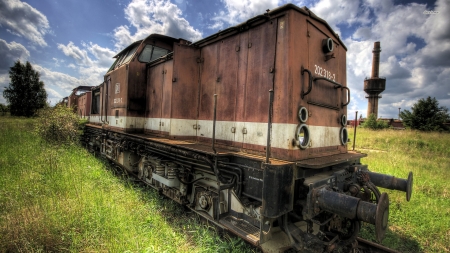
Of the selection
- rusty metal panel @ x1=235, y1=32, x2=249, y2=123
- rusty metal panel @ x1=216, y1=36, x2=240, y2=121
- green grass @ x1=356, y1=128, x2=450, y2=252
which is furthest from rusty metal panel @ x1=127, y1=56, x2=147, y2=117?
green grass @ x1=356, y1=128, x2=450, y2=252

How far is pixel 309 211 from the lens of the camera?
7.88ft

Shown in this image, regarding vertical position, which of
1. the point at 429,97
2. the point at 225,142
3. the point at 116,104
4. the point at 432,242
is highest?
the point at 429,97

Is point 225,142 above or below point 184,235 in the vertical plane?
above

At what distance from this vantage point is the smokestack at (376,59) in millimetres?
29264

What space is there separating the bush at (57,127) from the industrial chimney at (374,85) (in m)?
34.0

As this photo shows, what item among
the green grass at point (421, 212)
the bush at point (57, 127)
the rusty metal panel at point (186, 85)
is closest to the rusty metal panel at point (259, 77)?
the rusty metal panel at point (186, 85)

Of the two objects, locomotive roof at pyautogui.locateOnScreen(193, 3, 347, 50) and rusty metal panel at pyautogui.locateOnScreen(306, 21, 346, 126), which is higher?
locomotive roof at pyautogui.locateOnScreen(193, 3, 347, 50)

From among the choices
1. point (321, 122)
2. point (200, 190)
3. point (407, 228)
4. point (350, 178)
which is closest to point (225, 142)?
point (200, 190)

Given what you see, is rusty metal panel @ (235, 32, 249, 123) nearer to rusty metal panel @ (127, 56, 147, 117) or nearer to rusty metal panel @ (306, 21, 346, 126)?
rusty metal panel @ (306, 21, 346, 126)

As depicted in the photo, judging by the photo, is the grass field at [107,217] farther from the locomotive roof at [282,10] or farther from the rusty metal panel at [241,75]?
the locomotive roof at [282,10]

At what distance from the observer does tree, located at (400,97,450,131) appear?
20.1 metres

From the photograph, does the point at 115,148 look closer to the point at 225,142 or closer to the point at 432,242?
the point at 225,142

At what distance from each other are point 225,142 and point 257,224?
4.40 ft

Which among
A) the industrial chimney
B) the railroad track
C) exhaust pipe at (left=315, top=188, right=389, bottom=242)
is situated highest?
the industrial chimney
